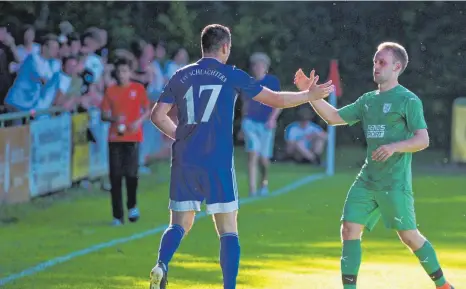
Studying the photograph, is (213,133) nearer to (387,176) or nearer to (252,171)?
(387,176)

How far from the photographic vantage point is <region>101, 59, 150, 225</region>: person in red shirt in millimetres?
15062

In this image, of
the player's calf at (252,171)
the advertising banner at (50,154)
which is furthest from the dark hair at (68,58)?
the player's calf at (252,171)

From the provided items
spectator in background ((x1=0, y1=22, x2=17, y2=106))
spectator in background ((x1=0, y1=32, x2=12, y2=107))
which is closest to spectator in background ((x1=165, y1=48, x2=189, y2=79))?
spectator in background ((x1=0, y1=22, x2=17, y2=106))

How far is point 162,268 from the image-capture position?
8.70 meters

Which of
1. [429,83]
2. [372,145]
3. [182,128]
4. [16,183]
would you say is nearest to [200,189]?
[182,128]

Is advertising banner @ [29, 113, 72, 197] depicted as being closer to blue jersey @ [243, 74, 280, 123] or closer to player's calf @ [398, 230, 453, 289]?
blue jersey @ [243, 74, 280, 123]

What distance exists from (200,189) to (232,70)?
83cm

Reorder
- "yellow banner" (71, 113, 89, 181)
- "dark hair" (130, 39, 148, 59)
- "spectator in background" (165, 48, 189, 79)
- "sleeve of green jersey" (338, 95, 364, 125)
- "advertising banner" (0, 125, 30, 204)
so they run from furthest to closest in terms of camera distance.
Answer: "dark hair" (130, 39, 148, 59) < "spectator in background" (165, 48, 189, 79) < "yellow banner" (71, 113, 89, 181) < "advertising banner" (0, 125, 30, 204) < "sleeve of green jersey" (338, 95, 364, 125)

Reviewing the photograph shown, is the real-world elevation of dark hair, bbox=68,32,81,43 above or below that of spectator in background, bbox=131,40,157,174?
above

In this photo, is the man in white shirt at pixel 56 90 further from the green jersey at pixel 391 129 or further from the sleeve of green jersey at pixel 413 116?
the sleeve of green jersey at pixel 413 116

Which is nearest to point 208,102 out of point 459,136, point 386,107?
point 386,107

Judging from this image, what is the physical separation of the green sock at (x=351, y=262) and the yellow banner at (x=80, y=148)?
403 inches

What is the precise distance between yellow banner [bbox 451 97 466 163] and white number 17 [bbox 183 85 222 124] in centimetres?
1683

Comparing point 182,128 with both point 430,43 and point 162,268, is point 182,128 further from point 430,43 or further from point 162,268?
point 430,43
